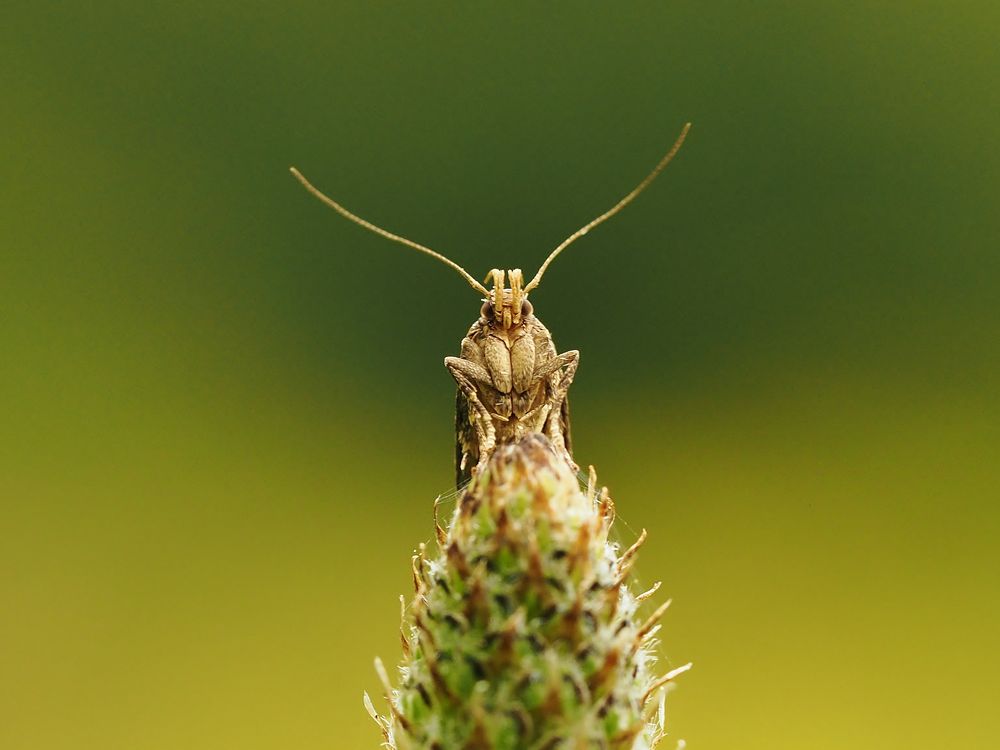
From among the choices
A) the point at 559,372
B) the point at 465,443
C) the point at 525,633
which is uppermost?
the point at 559,372

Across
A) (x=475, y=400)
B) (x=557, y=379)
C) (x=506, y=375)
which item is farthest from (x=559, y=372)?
(x=475, y=400)

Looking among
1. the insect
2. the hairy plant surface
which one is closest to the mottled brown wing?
the insect

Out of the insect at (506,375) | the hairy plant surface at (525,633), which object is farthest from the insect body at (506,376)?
the hairy plant surface at (525,633)

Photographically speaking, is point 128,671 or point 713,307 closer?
point 128,671

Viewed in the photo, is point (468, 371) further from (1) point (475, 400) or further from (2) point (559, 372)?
(2) point (559, 372)

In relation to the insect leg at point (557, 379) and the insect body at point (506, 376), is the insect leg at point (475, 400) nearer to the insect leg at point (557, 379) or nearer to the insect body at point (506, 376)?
the insect body at point (506, 376)

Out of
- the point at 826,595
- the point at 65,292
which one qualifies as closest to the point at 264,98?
the point at 65,292

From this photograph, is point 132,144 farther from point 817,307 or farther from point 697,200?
point 817,307
